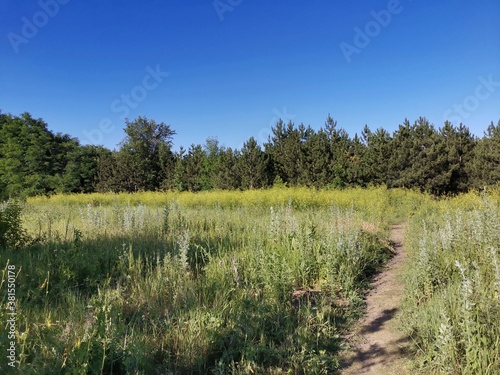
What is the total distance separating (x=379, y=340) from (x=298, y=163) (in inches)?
826

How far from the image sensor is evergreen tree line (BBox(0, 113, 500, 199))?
22969 millimetres

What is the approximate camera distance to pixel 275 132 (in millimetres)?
26500

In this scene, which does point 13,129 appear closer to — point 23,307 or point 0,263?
point 0,263

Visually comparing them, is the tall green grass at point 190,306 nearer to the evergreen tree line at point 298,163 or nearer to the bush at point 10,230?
the bush at point 10,230

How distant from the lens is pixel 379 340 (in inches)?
115

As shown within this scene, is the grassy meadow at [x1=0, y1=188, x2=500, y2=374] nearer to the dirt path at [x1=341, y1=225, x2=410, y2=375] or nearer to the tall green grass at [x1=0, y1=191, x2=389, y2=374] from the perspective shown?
the tall green grass at [x1=0, y1=191, x2=389, y2=374]

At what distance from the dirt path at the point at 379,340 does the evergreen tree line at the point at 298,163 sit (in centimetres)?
1850

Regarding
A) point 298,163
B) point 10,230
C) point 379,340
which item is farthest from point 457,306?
point 298,163

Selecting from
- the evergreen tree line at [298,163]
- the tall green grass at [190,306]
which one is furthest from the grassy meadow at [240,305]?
the evergreen tree line at [298,163]

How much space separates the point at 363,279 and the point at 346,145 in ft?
68.0

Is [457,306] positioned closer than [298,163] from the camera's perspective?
Yes

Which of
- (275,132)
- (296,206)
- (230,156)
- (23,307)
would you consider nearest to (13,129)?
(230,156)

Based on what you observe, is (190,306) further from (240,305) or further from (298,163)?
(298,163)

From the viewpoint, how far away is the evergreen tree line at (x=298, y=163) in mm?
22969
